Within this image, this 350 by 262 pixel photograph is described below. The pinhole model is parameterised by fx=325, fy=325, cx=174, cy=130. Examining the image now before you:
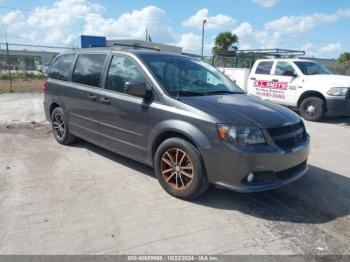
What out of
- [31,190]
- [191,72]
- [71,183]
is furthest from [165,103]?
[31,190]

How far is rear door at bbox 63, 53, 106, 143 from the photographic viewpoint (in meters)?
5.06

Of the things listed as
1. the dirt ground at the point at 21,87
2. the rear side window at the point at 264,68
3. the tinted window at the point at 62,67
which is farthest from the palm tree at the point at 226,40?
the tinted window at the point at 62,67

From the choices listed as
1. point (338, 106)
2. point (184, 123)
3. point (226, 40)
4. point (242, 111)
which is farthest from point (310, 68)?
point (226, 40)

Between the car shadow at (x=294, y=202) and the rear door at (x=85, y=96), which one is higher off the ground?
the rear door at (x=85, y=96)

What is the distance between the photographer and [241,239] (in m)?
3.21

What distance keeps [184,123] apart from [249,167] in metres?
0.89

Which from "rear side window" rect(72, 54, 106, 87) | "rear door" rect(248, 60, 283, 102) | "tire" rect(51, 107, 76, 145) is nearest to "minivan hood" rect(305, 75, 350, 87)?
"rear door" rect(248, 60, 283, 102)

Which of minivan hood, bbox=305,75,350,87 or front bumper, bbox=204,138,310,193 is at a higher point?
minivan hood, bbox=305,75,350,87

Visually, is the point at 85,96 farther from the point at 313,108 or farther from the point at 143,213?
the point at 313,108

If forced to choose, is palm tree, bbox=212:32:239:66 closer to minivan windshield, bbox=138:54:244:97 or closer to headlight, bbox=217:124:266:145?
minivan windshield, bbox=138:54:244:97

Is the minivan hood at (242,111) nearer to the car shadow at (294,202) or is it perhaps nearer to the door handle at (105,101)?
the car shadow at (294,202)

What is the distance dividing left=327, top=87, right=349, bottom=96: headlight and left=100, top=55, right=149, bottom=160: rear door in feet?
22.6

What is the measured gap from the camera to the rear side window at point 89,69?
507cm

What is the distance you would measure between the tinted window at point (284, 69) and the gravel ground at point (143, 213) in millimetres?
5329
